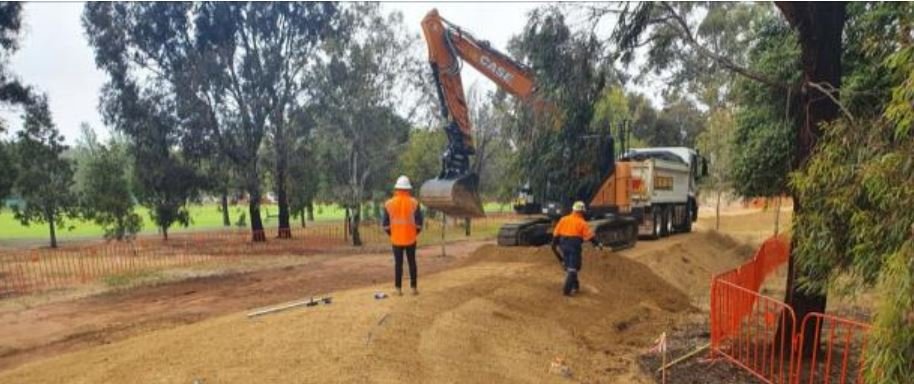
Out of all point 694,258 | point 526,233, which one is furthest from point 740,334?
point 694,258

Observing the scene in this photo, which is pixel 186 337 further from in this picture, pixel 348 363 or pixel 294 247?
pixel 294 247

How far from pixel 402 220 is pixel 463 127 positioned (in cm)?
652

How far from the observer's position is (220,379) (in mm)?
6406

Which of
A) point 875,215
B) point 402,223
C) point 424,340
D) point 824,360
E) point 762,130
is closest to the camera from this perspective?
point 875,215

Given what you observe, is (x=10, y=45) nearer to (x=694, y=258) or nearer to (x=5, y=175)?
(x=5, y=175)

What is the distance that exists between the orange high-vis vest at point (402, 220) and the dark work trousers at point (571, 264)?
3006mm

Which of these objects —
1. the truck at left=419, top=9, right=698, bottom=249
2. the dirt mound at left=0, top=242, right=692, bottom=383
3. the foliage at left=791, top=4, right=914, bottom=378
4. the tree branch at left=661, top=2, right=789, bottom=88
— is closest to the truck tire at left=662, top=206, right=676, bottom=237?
the truck at left=419, top=9, right=698, bottom=249

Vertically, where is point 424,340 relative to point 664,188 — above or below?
below

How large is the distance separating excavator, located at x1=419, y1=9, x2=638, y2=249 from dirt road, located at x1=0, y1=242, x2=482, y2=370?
213 centimetres

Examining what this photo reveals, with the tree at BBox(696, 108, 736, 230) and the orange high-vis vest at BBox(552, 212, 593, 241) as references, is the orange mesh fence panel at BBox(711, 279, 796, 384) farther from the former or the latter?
the tree at BBox(696, 108, 736, 230)

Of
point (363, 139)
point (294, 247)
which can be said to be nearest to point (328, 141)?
point (363, 139)

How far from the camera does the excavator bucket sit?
48.3 feet

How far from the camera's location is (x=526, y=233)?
17.2 m

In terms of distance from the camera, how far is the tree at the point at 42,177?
26000 millimetres
